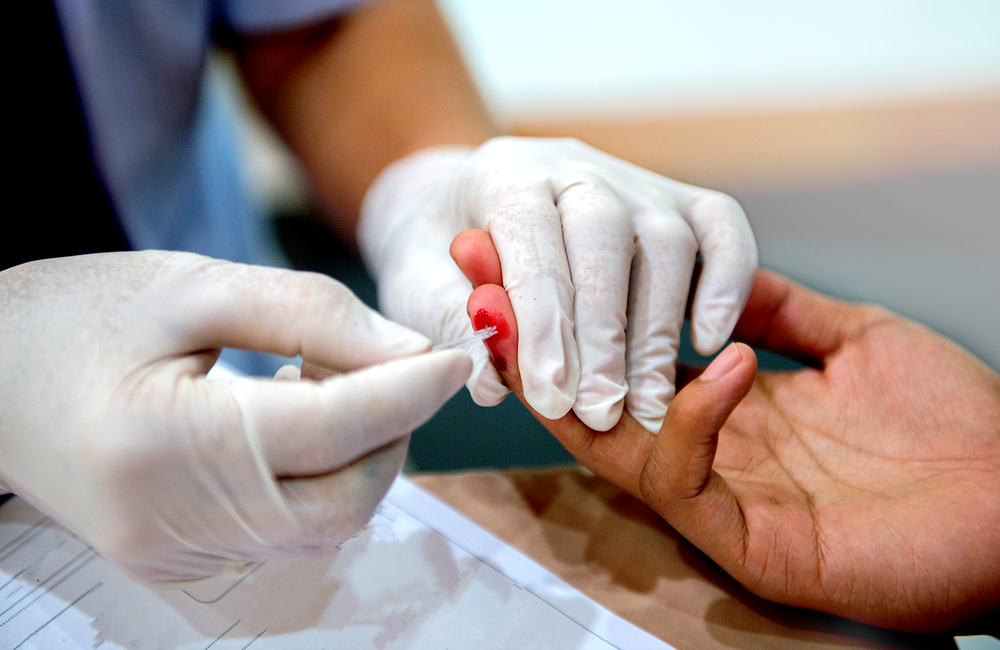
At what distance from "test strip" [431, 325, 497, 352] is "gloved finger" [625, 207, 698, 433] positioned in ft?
0.65

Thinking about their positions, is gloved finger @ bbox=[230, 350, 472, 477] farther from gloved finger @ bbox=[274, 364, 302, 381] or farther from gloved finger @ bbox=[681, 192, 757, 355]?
gloved finger @ bbox=[681, 192, 757, 355]

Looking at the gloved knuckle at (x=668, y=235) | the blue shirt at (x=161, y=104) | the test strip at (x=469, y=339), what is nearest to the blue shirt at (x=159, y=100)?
the blue shirt at (x=161, y=104)

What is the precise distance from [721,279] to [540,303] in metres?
0.26

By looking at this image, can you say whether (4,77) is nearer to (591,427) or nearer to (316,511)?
(316,511)

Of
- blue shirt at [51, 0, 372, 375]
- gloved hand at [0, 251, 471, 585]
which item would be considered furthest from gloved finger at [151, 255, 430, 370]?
blue shirt at [51, 0, 372, 375]

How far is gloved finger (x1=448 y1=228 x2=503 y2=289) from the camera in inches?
26.6

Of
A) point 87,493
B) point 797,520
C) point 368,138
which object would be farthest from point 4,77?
point 797,520

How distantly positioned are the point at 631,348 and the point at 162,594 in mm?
625

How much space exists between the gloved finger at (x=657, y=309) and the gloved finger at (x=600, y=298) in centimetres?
3

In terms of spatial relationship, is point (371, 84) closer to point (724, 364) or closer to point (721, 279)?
point (721, 279)

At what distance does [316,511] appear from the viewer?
516 millimetres

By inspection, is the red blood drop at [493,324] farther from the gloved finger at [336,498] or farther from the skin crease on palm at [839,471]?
the gloved finger at [336,498]

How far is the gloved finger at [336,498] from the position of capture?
0.52m

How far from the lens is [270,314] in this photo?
1.74ft
